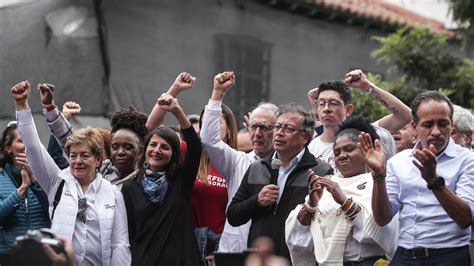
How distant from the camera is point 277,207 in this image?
8.24 metres

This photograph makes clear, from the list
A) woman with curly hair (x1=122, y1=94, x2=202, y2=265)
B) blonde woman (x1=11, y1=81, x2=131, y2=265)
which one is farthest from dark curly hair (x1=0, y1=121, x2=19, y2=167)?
woman with curly hair (x1=122, y1=94, x2=202, y2=265)

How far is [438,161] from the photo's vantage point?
7.55m

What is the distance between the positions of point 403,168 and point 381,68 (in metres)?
14.8

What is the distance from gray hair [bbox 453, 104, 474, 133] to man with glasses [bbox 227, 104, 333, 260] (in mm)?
1119

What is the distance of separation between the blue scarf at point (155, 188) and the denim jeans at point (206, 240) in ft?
1.82

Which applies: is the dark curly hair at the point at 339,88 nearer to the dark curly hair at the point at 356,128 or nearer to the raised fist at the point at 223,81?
the raised fist at the point at 223,81

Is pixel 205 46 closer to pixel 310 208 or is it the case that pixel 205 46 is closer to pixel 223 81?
pixel 223 81

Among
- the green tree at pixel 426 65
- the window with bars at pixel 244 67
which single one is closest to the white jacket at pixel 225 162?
the window with bars at pixel 244 67

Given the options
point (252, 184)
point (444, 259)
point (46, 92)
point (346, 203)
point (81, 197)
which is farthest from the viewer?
point (46, 92)

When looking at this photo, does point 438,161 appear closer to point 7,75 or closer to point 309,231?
point 309,231

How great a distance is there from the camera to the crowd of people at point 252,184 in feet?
24.5

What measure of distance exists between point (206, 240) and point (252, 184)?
32.5 inches

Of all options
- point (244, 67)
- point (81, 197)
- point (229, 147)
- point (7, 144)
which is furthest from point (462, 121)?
point (244, 67)

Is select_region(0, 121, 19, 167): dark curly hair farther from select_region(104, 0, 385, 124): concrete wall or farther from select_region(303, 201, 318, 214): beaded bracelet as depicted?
select_region(104, 0, 385, 124): concrete wall
